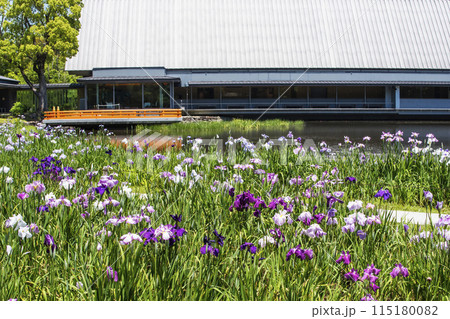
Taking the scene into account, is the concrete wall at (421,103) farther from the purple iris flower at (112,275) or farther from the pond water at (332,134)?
the purple iris flower at (112,275)

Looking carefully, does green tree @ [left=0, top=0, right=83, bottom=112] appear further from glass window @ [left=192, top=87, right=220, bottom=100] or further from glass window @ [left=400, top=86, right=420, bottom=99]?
glass window @ [left=400, top=86, right=420, bottom=99]

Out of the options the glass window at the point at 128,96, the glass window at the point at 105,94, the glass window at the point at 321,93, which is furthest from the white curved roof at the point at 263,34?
the glass window at the point at 105,94

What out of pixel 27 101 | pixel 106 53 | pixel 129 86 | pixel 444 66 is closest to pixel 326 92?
pixel 444 66

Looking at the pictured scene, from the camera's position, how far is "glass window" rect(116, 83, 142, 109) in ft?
129

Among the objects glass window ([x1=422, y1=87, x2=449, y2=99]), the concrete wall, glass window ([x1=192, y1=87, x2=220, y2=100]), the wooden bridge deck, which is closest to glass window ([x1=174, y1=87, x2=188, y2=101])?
glass window ([x1=192, y1=87, x2=220, y2=100])

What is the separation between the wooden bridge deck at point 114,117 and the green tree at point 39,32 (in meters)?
9.22

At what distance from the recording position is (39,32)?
117ft

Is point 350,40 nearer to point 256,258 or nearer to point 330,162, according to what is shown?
point 330,162

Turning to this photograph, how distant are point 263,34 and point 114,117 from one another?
23.2 metres

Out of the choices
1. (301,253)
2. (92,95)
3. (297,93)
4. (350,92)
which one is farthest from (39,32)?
(301,253)

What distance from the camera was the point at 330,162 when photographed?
9.49 m

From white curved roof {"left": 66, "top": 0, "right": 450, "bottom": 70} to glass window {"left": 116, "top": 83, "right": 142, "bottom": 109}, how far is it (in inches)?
158

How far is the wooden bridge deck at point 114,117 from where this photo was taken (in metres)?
27.8

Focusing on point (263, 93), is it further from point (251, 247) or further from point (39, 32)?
point (251, 247)
